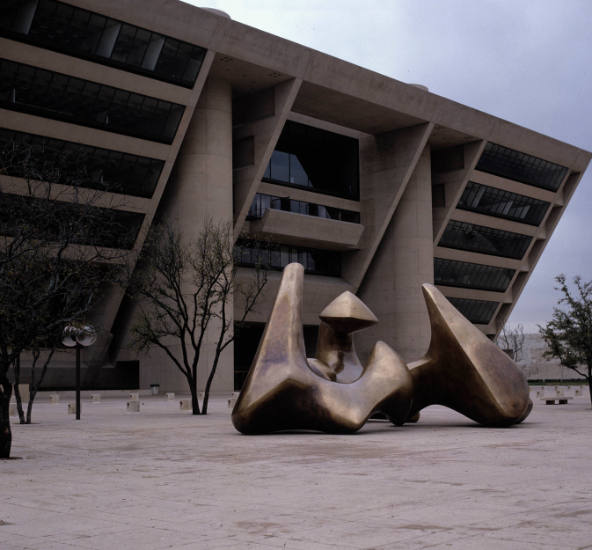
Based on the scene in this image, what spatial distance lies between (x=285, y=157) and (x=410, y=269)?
13.4m

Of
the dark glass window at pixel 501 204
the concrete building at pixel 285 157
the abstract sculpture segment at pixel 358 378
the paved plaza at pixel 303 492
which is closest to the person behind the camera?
the paved plaza at pixel 303 492

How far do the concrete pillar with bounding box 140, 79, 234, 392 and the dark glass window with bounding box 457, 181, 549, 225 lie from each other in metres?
25.7

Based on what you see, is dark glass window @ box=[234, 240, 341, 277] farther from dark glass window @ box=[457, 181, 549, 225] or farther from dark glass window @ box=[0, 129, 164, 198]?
dark glass window @ box=[457, 181, 549, 225]

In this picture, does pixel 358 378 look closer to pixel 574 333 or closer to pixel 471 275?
pixel 574 333

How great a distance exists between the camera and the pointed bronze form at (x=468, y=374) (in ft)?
65.9

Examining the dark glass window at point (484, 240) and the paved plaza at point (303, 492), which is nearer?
the paved plaza at point (303, 492)

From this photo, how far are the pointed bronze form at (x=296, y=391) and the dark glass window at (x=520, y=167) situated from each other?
52.5 m

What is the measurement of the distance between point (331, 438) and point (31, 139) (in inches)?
1307

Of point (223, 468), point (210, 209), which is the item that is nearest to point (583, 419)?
point (223, 468)

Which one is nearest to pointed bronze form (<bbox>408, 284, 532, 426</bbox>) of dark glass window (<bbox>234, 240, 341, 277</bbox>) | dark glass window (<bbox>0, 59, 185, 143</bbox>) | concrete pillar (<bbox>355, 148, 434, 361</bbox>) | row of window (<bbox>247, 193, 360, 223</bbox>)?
dark glass window (<bbox>0, 59, 185, 143</bbox>)

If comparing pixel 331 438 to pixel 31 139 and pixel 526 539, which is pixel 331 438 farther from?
pixel 31 139

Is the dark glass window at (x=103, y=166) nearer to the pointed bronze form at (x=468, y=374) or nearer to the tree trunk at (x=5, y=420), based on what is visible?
the pointed bronze form at (x=468, y=374)

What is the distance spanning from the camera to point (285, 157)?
221 feet

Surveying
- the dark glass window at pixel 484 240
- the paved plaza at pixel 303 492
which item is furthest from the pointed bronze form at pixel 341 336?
the dark glass window at pixel 484 240
